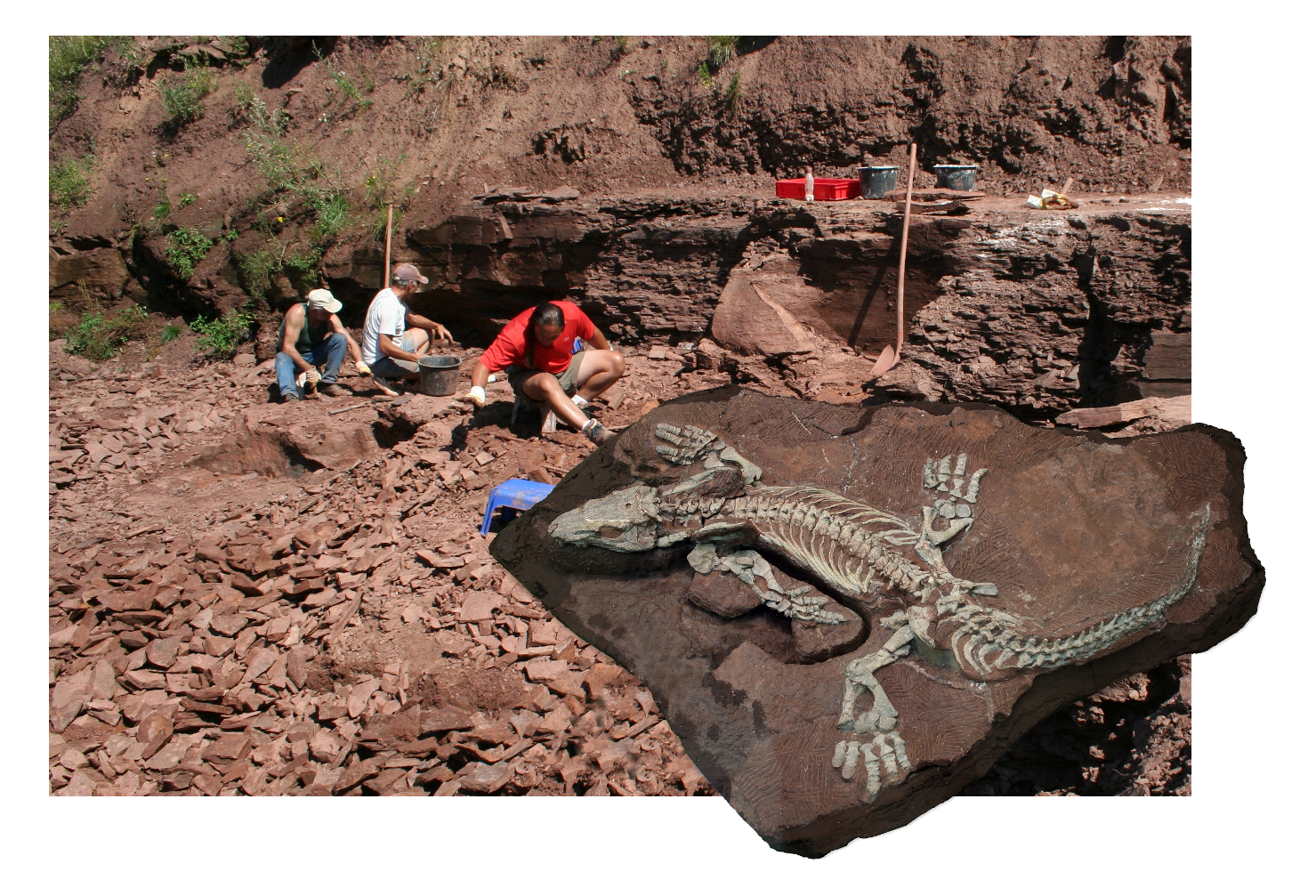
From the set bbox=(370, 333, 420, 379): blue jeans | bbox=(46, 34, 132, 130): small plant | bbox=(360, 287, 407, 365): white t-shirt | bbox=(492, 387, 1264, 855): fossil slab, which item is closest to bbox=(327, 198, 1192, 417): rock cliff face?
bbox=(360, 287, 407, 365): white t-shirt

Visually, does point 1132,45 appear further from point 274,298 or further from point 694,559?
point 274,298

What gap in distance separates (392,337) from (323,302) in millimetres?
664

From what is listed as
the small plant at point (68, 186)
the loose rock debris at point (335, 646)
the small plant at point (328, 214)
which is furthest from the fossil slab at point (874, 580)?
the small plant at point (68, 186)

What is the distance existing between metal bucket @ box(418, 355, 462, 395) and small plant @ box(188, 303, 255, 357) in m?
3.16

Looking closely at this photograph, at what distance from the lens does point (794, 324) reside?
637 centimetres

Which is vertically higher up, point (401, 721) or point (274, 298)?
point (274, 298)

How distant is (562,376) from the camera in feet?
18.3

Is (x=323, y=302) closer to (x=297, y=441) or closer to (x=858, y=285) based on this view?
(x=297, y=441)

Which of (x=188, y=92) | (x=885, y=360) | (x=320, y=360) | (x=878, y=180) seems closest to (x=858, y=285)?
(x=885, y=360)

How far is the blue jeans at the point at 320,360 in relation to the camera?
280 inches

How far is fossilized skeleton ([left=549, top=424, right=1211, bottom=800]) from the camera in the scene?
2707 mm

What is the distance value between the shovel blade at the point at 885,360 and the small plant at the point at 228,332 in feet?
20.1

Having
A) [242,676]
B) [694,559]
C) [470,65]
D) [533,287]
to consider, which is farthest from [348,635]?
[470,65]

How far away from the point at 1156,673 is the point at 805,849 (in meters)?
1.74
